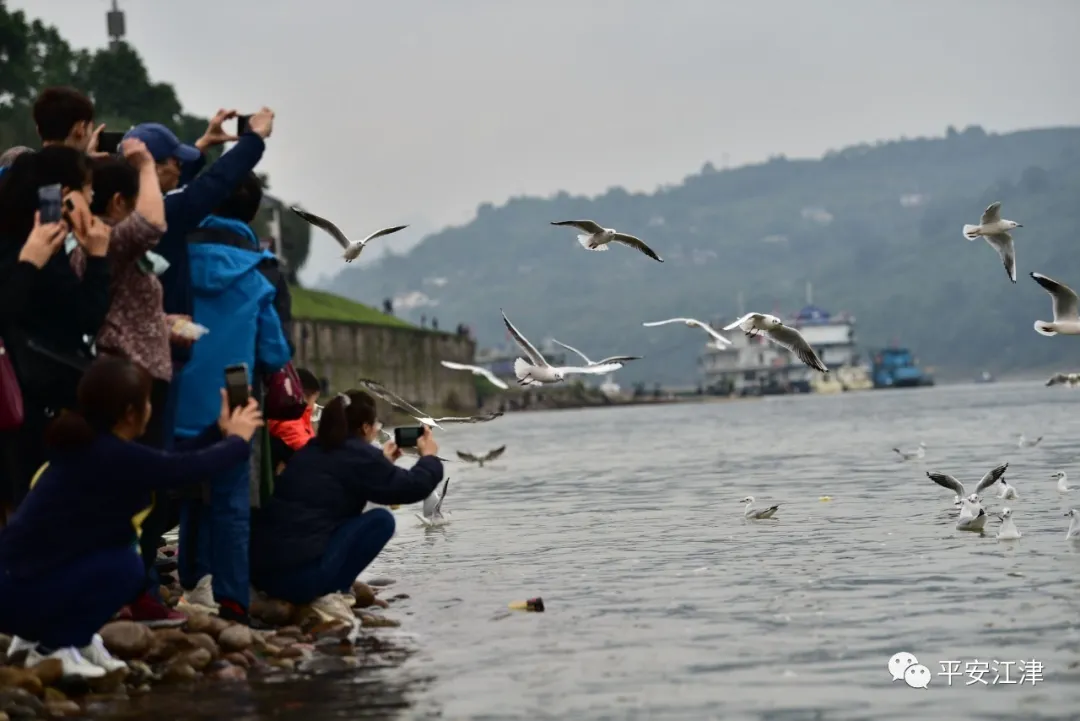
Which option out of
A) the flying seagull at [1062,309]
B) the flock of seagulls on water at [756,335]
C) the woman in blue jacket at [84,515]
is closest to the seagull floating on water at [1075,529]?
the flock of seagulls on water at [756,335]

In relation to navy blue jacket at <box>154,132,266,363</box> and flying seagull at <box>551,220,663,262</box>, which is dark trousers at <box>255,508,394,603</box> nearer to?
navy blue jacket at <box>154,132,266,363</box>

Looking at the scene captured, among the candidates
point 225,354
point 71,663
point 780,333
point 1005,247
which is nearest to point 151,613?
point 71,663

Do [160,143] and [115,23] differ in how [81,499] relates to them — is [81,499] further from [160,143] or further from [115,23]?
[115,23]

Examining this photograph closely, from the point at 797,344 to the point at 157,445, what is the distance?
967cm

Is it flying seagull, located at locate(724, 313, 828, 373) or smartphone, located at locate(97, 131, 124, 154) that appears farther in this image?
flying seagull, located at locate(724, 313, 828, 373)

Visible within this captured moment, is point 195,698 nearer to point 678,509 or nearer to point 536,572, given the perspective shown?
point 536,572

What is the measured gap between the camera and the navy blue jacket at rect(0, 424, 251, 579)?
8156 mm

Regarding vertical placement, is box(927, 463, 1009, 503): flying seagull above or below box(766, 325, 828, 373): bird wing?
below

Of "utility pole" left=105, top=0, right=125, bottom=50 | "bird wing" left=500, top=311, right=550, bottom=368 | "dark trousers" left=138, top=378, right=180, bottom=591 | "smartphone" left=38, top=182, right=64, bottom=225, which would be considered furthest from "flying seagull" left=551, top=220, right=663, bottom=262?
"utility pole" left=105, top=0, right=125, bottom=50

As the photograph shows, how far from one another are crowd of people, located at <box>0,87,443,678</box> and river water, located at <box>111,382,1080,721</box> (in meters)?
0.81

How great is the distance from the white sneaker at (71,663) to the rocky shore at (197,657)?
3 centimetres

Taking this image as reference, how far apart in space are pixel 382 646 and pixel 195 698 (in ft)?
5.18

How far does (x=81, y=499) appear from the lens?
26.9 feet

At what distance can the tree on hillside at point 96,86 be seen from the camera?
267 ft
